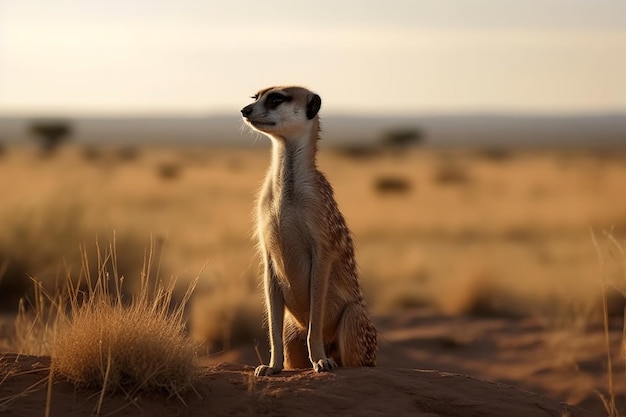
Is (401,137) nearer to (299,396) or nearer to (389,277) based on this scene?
(389,277)

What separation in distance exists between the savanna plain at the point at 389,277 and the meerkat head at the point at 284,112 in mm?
930

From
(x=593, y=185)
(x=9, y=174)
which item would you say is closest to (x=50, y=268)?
(x=9, y=174)

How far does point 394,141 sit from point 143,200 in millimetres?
40145

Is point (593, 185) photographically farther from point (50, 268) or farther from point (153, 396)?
point (153, 396)

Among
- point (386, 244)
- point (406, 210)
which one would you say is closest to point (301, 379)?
point (386, 244)

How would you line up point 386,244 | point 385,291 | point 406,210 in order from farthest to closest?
point 406,210
point 386,244
point 385,291

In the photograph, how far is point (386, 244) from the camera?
22.4 m

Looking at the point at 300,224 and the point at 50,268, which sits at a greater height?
the point at 300,224

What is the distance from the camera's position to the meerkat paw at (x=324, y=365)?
20.9 ft

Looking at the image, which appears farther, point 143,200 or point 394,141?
point 394,141

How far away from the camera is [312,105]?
6.82 meters

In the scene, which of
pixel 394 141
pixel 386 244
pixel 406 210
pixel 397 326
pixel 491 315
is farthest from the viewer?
pixel 394 141

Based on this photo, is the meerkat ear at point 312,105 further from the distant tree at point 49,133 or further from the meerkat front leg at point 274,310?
the distant tree at point 49,133

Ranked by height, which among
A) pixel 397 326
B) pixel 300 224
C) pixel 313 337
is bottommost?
pixel 397 326
